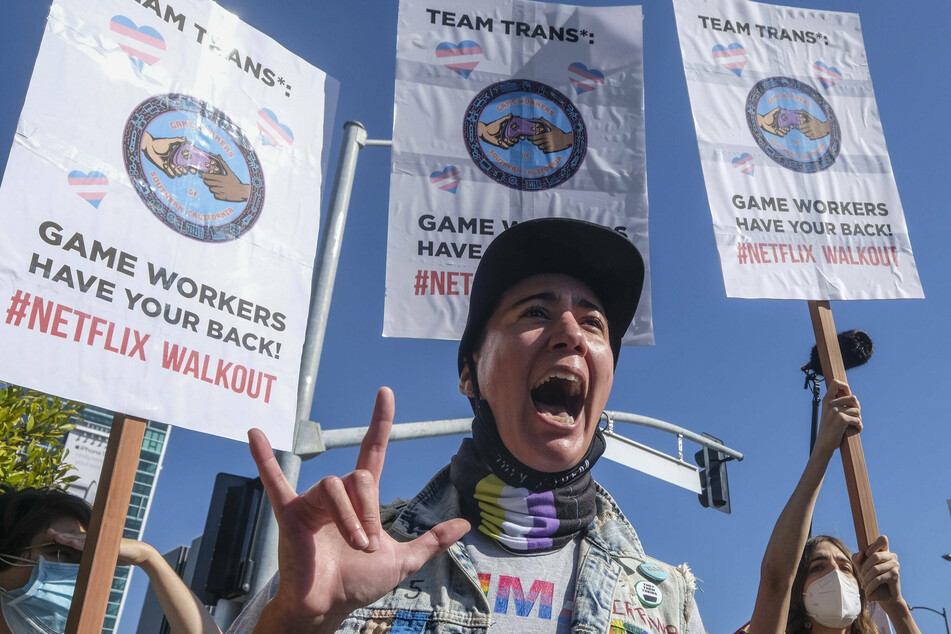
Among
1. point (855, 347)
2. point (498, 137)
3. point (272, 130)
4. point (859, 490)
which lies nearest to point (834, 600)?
point (859, 490)

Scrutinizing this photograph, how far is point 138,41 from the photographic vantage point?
357cm

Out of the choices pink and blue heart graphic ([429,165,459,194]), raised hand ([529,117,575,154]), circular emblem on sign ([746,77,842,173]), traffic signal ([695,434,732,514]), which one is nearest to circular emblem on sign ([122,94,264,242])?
pink and blue heart graphic ([429,165,459,194])

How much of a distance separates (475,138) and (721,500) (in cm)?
662

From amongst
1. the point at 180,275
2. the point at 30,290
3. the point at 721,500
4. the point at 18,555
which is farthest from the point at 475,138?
the point at 721,500

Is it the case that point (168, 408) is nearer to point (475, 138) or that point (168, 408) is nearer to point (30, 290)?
point (30, 290)

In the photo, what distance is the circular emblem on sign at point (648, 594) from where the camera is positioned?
8.72ft

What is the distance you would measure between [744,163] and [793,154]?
0.34 metres

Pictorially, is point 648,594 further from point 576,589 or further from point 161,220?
point 161,220

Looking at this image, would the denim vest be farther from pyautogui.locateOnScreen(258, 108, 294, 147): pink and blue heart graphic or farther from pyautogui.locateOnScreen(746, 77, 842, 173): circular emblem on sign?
pyautogui.locateOnScreen(746, 77, 842, 173): circular emblem on sign

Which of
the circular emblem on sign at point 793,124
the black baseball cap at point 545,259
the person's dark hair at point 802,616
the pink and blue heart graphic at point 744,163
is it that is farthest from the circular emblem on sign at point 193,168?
the person's dark hair at point 802,616

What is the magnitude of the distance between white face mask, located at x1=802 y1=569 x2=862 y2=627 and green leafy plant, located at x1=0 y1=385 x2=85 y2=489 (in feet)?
15.4

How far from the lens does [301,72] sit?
422cm

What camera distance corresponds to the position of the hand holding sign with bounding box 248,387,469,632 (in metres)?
1.96

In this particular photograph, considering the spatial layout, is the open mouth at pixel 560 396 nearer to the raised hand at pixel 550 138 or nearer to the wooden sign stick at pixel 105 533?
the wooden sign stick at pixel 105 533
